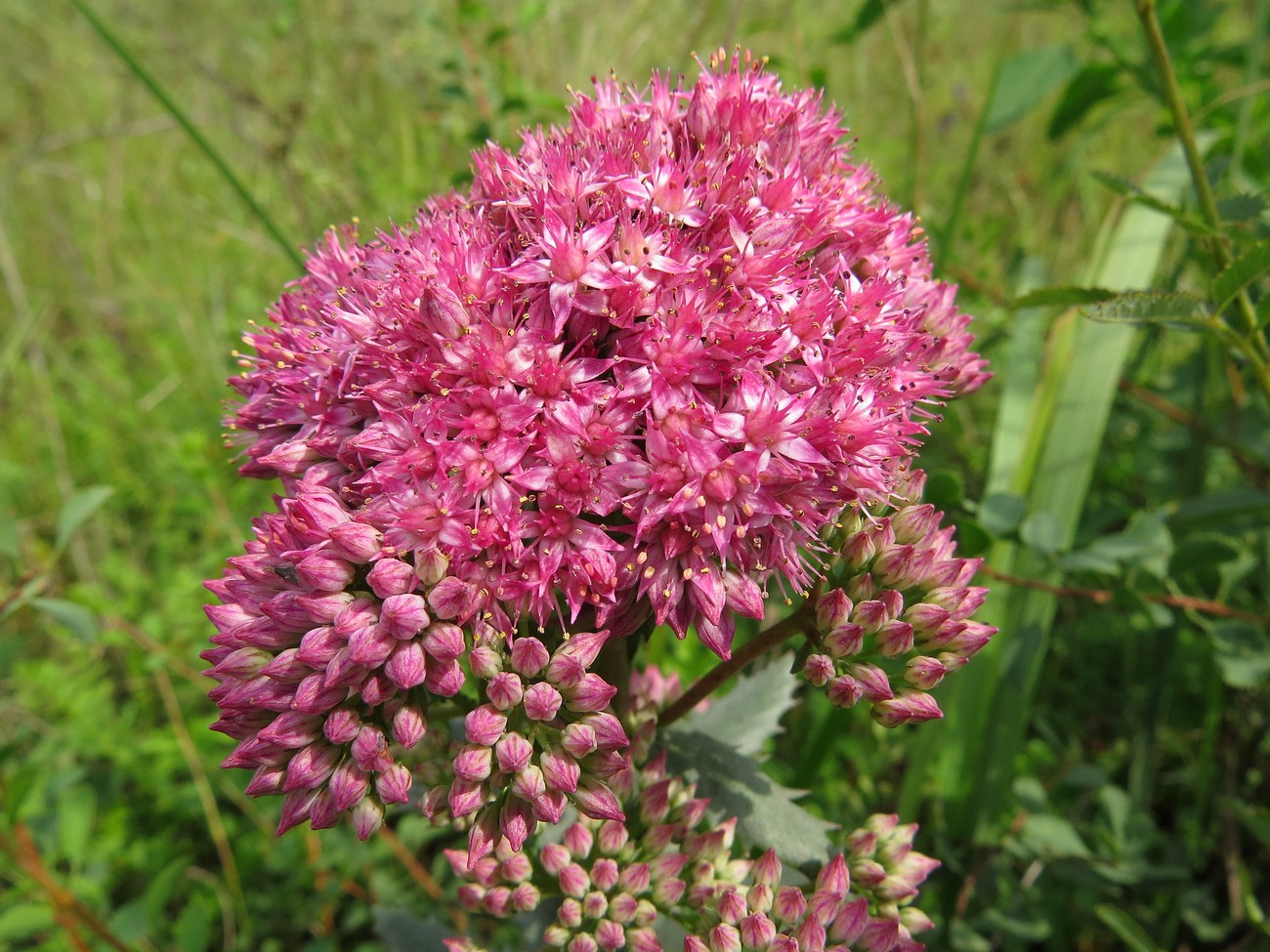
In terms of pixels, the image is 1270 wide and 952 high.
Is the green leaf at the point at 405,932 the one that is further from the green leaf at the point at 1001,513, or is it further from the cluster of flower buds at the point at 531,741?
the green leaf at the point at 1001,513

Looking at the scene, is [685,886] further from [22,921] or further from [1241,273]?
[22,921]

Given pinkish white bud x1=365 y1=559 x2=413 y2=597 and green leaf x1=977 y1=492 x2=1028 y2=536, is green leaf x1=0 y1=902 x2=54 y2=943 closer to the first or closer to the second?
pinkish white bud x1=365 y1=559 x2=413 y2=597

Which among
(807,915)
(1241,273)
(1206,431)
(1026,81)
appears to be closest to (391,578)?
(807,915)

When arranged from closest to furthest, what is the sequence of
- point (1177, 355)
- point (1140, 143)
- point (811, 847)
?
point (811, 847) → point (1177, 355) → point (1140, 143)

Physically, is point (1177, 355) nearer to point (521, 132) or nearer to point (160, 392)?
point (521, 132)

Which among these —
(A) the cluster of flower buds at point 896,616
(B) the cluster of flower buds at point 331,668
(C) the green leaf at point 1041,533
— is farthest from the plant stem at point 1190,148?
(B) the cluster of flower buds at point 331,668

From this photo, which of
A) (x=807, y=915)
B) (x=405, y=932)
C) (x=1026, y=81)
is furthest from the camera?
(x=1026, y=81)

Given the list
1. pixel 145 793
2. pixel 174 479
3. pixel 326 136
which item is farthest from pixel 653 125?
pixel 326 136
